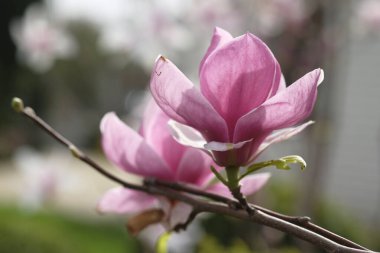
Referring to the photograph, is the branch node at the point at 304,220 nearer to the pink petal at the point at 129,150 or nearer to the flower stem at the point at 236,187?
the flower stem at the point at 236,187

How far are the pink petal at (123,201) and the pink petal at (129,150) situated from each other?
37mm

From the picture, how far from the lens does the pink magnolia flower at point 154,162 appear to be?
0.65 meters

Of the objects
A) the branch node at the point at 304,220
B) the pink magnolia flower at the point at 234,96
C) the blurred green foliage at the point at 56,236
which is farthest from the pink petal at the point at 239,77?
the blurred green foliage at the point at 56,236

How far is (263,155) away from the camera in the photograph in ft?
11.9

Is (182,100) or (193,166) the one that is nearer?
(182,100)

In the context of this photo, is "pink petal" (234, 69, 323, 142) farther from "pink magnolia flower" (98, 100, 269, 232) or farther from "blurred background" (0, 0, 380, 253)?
"blurred background" (0, 0, 380, 253)

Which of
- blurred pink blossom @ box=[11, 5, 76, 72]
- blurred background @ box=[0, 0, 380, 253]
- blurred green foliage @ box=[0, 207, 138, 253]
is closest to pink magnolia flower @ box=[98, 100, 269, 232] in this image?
blurred background @ box=[0, 0, 380, 253]

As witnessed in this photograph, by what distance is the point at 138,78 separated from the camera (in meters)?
17.3

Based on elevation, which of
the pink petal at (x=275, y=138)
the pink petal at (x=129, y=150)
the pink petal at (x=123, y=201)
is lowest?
the pink petal at (x=123, y=201)

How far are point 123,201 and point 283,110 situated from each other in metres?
0.26

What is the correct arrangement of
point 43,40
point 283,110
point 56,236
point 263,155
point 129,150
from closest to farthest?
point 283,110
point 129,150
point 43,40
point 263,155
point 56,236

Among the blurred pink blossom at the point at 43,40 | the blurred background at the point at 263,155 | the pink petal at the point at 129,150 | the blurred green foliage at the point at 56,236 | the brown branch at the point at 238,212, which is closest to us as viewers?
the brown branch at the point at 238,212

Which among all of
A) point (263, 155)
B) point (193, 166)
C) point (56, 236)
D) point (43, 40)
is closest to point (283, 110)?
point (193, 166)

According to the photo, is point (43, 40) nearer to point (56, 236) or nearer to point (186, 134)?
point (56, 236)
